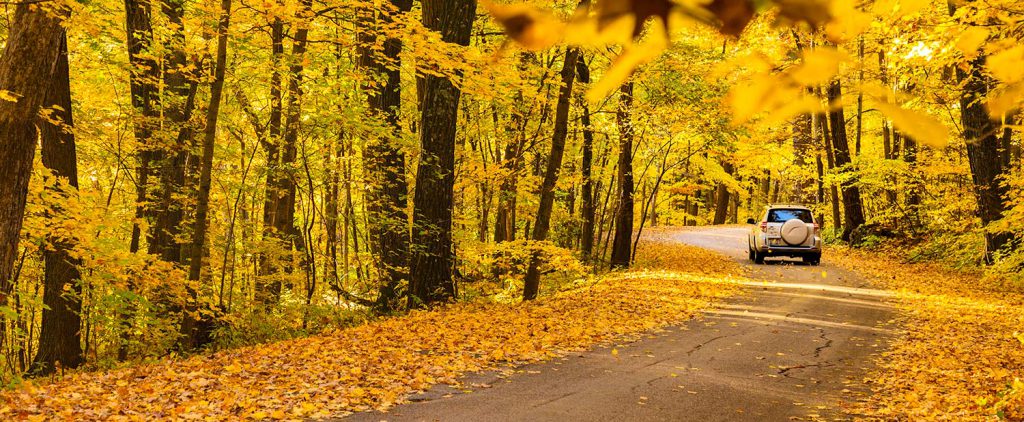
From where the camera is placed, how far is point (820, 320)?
40.5 ft

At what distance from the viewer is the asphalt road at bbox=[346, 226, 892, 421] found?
6.71 metres

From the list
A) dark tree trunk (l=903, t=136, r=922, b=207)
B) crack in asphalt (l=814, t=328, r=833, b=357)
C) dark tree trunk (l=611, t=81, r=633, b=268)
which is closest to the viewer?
crack in asphalt (l=814, t=328, r=833, b=357)

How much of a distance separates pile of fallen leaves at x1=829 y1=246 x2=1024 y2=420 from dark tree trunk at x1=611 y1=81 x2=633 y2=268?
6.77m

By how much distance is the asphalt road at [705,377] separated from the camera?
6707 millimetres

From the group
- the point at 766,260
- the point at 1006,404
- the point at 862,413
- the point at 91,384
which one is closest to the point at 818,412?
the point at 862,413

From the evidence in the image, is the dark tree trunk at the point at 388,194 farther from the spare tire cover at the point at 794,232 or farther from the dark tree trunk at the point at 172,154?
the spare tire cover at the point at 794,232

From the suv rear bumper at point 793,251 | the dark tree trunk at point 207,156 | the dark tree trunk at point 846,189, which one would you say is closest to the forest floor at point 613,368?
the dark tree trunk at point 207,156

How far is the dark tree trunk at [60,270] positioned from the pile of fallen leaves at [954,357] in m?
10.9

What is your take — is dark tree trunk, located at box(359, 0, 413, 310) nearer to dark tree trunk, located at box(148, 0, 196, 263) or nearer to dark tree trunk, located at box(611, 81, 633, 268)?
dark tree trunk, located at box(148, 0, 196, 263)

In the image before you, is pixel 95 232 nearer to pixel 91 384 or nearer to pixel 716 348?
pixel 91 384

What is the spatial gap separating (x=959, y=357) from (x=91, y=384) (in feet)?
33.1

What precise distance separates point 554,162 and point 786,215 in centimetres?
987

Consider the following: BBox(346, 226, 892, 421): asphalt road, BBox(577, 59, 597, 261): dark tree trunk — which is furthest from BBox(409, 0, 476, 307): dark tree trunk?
BBox(577, 59, 597, 261): dark tree trunk

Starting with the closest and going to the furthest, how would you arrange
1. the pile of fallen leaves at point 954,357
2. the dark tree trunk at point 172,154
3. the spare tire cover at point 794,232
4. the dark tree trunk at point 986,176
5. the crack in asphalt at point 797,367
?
the pile of fallen leaves at point 954,357 → the crack in asphalt at point 797,367 → the dark tree trunk at point 172,154 → the dark tree trunk at point 986,176 → the spare tire cover at point 794,232
